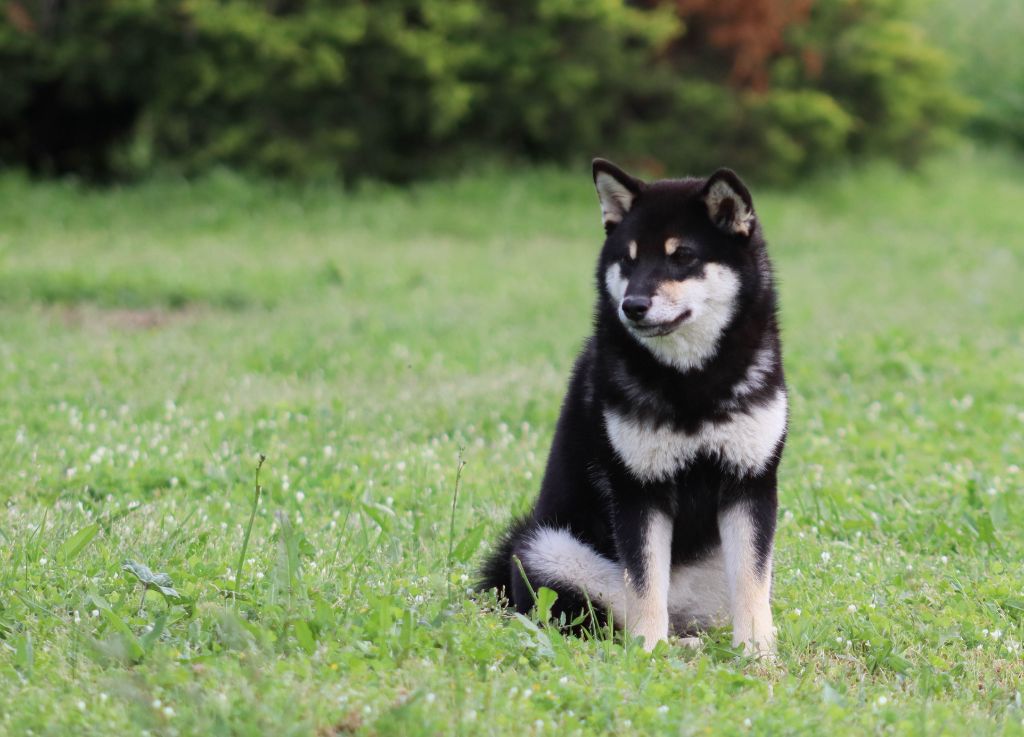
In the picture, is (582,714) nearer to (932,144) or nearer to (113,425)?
(113,425)

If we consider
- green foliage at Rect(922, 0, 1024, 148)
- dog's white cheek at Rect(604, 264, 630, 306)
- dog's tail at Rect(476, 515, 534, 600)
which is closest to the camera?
dog's white cheek at Rect(604, 264, 630, 306)

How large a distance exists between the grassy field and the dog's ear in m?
1.35

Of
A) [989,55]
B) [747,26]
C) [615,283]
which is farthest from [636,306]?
[989,55]

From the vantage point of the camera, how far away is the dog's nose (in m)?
4.29

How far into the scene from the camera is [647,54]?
1775 cm

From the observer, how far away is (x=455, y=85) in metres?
16.1

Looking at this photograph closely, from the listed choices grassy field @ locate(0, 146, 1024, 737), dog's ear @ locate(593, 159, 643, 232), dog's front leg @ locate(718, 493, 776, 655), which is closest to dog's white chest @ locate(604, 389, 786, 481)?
dog's front leg @ locate(718, 493, 776, 655)

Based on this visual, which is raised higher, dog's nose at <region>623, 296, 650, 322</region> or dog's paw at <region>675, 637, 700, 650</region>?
dog's nose at <region>623, 296, 650, 322</region>

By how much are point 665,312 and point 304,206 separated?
1233 centimetres

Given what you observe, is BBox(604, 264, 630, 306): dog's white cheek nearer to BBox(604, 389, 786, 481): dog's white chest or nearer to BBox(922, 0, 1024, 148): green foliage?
BBox(604, 389, 786, 481): dog's white chest

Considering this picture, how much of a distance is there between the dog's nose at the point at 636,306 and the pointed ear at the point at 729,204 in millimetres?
458

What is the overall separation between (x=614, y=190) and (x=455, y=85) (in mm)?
11866

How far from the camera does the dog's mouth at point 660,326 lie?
4348mm

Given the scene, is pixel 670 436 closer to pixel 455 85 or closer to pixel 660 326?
pixel 660 326
